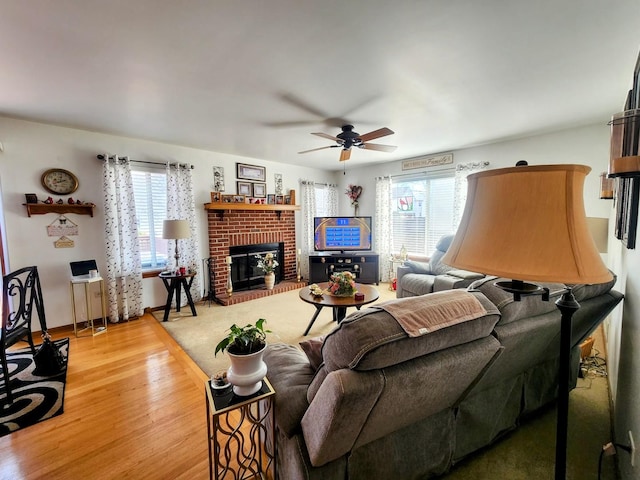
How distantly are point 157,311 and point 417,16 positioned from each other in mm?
4294

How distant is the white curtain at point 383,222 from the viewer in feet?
17.5

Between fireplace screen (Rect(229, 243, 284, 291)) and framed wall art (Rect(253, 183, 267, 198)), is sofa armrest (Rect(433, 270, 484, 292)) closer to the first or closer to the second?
fireplace screen (Rect(229, 243, 284, 291))

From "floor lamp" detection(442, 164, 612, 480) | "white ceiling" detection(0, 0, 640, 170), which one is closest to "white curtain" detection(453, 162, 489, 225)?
"white ceiling" detection(0, 0, 640, 170)

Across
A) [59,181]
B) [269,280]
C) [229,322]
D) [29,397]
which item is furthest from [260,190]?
[29,397]

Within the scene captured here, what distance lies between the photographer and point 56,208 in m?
3.08

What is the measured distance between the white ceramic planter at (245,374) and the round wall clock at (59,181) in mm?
3410

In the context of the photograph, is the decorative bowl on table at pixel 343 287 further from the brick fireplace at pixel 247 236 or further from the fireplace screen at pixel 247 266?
the fireplace screen at pixel 247 266

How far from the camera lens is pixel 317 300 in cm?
273

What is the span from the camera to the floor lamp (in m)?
0.66

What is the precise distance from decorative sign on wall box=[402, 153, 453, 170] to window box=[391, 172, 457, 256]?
19 centimetres

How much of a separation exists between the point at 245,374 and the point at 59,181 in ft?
11.6

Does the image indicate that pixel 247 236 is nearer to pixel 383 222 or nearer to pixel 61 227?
pixel 61 227

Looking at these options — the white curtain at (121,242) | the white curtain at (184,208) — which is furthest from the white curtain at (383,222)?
the white curtain at (121,242)

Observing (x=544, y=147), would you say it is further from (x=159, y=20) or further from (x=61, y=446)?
(x=61, y=446)
